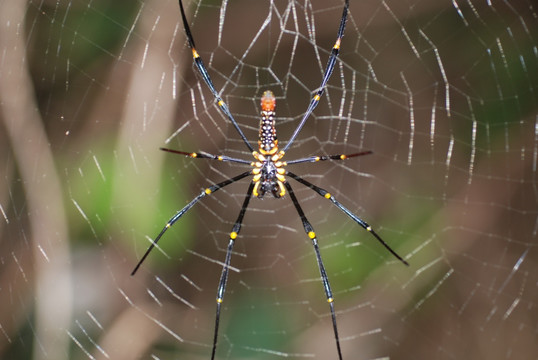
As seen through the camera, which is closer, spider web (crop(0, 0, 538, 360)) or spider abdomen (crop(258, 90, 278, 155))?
spider abdomen (crop(258, 90, 278, 155))

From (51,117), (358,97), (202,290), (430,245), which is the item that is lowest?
(202,290)

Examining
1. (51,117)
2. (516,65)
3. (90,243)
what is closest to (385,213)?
(516,65)

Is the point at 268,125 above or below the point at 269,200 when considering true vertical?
above

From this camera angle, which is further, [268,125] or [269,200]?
[269,200]

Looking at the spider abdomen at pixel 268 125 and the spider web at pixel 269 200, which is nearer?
the spider abdomen at pixel 268 125

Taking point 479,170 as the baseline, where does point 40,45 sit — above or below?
above

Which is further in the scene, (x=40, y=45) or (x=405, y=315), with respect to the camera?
(x=405, y=315)

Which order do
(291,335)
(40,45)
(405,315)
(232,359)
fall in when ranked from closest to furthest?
1. (40,45)
2. (232,359)
3. (291,335)
4. (405,315)

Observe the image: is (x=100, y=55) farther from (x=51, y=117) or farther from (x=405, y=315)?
(x=405, y=315)
